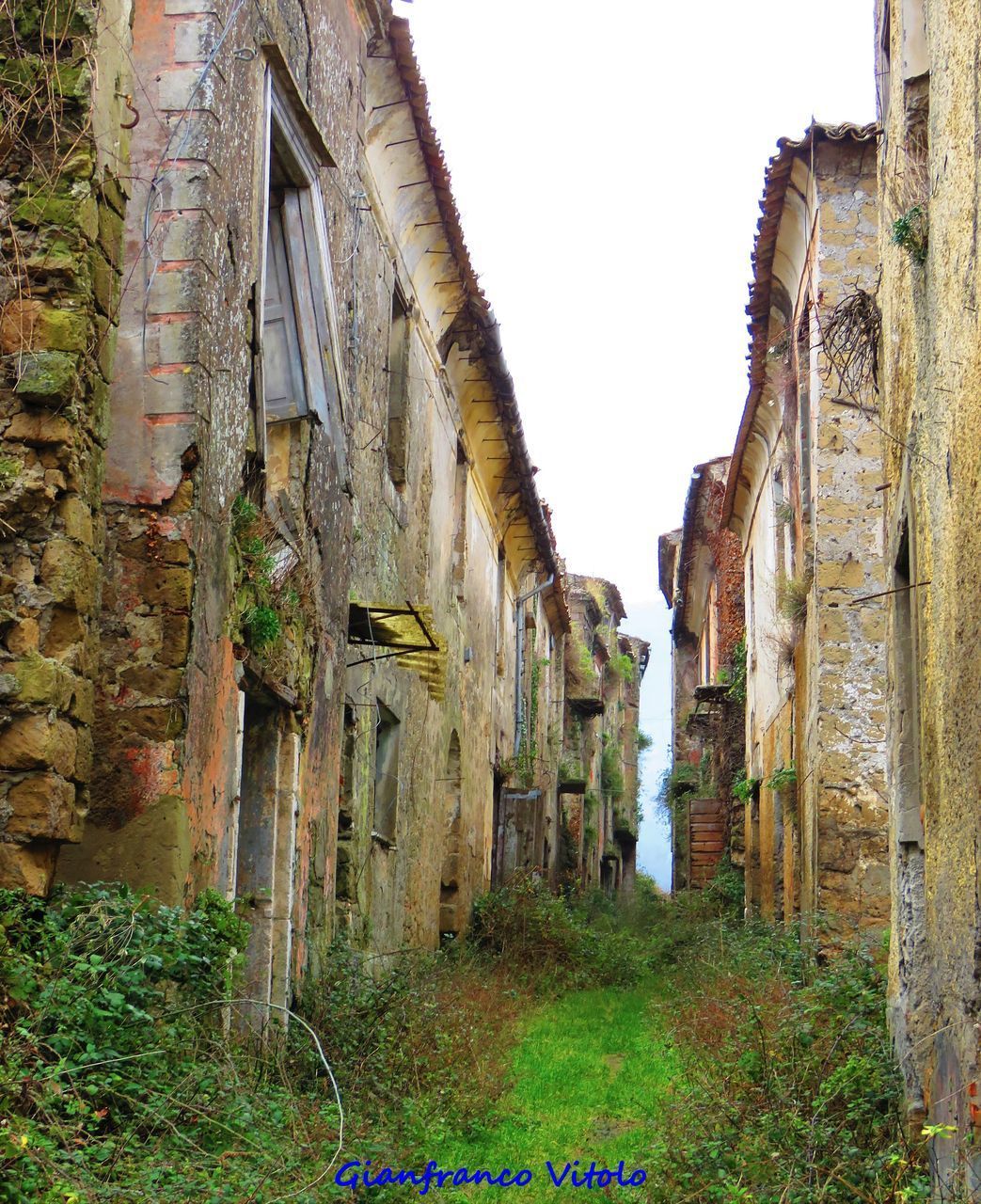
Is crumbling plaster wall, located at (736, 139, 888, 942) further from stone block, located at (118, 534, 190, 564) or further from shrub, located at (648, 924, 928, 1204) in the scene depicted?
stone block, located at (118, 534, 190, 564)

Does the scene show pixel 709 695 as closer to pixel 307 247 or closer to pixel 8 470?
pixel 307 247

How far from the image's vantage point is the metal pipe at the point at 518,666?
21188mm

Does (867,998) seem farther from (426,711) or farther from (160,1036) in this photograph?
(426,711)

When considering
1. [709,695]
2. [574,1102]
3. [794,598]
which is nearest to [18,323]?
[574,1102]

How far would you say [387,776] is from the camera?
1142 centimetres

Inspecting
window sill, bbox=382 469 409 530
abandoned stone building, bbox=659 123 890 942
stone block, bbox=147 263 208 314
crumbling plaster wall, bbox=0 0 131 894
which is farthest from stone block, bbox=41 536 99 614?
window sill, bbox=382 469 409 530

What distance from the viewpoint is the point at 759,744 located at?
17.3 m

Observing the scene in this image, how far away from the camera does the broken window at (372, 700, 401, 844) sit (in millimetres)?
11266

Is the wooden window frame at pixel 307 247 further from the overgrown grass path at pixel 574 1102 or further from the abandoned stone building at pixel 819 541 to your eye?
the overgrown grass path at pixel 574 1102

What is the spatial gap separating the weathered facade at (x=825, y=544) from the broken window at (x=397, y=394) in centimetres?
312

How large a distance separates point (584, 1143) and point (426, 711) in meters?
5.96

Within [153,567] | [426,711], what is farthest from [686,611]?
[153,567]

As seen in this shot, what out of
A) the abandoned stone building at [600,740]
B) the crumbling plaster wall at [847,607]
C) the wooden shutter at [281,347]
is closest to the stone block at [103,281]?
the wooden shutter at [281,347]

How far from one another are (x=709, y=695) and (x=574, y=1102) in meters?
13.3
